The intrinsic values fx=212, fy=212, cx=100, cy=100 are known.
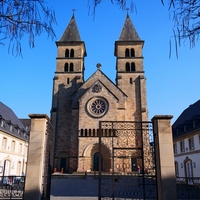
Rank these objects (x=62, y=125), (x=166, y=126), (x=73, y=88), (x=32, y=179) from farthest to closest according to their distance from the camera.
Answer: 1. (x=73, y=88)
2. (x=62, y=125)
3. (x=166, y=126)
4. (x=32, y=179)

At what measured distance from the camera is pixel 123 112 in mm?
32156

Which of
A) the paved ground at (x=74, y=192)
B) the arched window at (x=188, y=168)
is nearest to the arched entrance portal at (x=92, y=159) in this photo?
the arched window at (x=188, y=168)

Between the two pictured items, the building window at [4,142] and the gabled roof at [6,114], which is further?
the gabled roof at [6,114]

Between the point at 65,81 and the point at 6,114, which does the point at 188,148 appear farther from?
the point at 6,114

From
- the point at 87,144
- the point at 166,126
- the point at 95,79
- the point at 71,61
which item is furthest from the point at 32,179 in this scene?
the point at 71,61

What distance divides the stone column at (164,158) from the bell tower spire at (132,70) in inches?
1022

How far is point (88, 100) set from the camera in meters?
32.3

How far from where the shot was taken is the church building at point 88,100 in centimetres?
3062

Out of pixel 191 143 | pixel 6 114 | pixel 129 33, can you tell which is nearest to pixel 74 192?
pixel 191 143

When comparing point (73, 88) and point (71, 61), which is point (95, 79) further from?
point (71, 61)

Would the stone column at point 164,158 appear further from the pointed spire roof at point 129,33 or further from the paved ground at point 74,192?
the pointed spire roof at point 129,33

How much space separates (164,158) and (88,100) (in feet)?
83.9

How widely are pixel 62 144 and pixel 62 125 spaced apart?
9.96 feet

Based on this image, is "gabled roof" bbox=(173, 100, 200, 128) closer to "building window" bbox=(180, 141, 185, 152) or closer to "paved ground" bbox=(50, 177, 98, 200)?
"building window" bbox=(180, 141, 185, 152)
